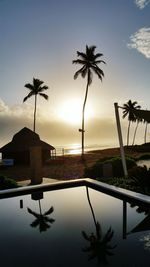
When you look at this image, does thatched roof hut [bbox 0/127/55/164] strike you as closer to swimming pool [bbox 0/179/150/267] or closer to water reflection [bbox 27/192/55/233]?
swimming pool [bbox 0/179/150/267]

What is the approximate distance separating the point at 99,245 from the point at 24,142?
25679 millimetres

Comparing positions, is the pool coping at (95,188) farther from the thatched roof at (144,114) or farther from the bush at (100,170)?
the thatched roof at (144,114)

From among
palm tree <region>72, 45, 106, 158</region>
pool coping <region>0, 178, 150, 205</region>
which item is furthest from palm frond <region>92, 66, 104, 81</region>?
pool coping <region>0, 178, 150, 205</region>

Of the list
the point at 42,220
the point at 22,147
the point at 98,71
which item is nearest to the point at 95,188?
the point at 42,220

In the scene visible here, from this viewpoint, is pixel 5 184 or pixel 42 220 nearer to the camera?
pixel 42 220

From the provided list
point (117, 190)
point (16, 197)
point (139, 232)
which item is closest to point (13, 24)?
point (16, 197)

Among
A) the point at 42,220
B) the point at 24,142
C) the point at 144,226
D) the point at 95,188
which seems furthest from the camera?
the point at 24,142

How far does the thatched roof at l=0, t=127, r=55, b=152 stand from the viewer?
29766 mm

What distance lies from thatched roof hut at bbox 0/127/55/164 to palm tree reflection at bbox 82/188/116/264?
950 inches

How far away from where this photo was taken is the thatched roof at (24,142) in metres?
29.8

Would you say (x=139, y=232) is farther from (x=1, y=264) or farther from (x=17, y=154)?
(x=17, y=154)

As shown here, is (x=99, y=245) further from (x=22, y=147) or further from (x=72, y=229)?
(x=22, y=147)

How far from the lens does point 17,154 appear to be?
101 feet

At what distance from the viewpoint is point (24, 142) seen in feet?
99.6
